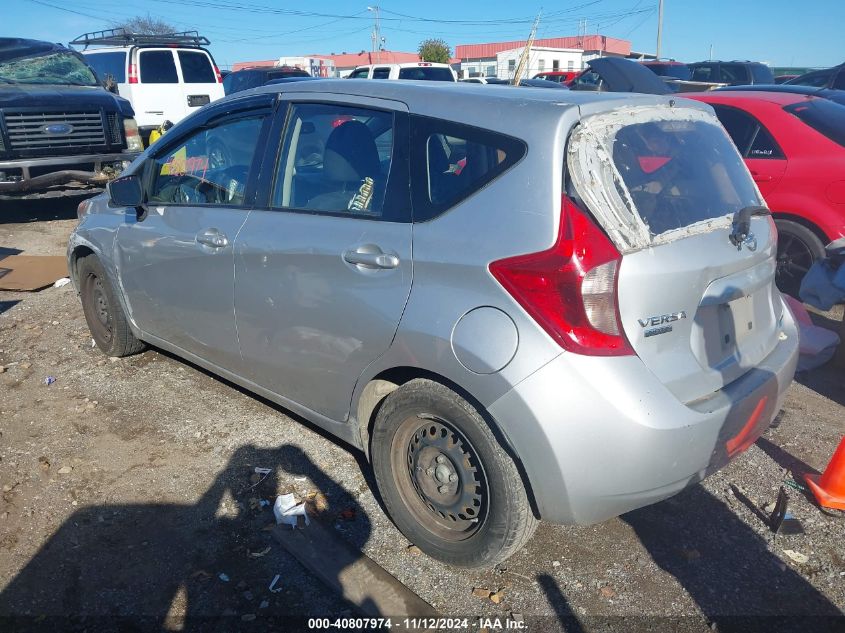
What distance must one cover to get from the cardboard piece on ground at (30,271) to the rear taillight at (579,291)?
19.1 ft

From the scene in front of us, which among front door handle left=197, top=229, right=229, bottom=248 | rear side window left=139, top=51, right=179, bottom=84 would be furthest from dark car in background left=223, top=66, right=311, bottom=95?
front door handle left=197, top=229, right=229, bottom=248

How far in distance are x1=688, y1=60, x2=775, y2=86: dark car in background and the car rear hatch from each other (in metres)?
16.1

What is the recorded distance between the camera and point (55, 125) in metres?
8.77

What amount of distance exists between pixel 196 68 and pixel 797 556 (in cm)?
1456

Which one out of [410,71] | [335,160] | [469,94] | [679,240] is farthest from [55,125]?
[410,71]

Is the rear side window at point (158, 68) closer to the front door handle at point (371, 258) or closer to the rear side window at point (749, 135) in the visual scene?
the rear side window at point (749, 135)

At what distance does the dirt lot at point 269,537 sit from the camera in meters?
2.60

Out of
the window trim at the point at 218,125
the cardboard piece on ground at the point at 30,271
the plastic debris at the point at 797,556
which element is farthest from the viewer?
the cardboard piece on ground at the point at 30,271

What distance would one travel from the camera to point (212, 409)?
4.12 metres

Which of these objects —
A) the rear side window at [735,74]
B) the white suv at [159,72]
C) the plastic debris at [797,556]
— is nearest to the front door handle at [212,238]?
the plastic debris at [797,556]

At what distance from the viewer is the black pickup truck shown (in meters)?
8.39

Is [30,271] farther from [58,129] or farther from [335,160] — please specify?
[335,160]

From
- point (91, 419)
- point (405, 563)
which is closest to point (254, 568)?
point (405, 563)

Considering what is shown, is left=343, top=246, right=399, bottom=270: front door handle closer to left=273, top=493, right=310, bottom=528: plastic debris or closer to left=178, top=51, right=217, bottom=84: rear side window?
left=273, top=493, right=310, bottom=528: plastic debris
